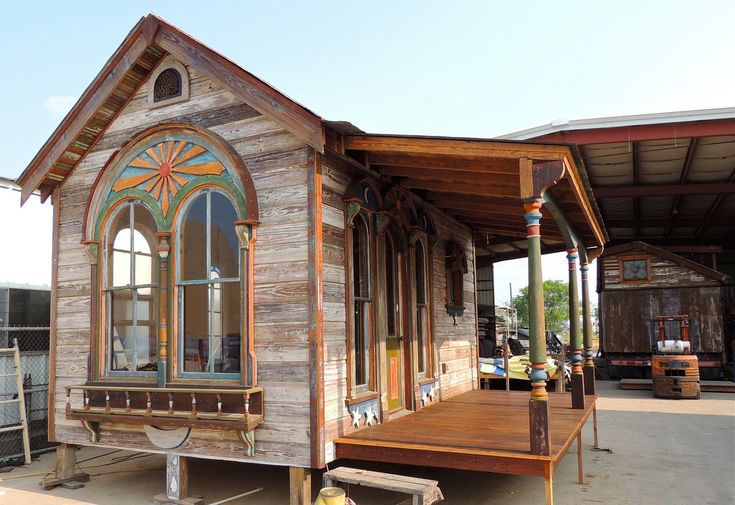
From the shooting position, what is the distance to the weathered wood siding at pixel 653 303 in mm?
17188

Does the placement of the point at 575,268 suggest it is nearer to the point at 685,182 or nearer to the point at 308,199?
the point at 308,199

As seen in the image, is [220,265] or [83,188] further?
[83,188]

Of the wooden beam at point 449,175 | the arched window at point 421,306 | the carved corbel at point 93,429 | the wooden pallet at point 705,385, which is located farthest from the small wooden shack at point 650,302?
the carved corbel at point 93,429

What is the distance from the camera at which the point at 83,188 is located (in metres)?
7.21

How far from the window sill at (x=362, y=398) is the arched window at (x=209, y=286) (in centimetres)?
113

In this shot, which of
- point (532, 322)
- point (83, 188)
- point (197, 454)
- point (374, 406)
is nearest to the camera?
point (532, 322)

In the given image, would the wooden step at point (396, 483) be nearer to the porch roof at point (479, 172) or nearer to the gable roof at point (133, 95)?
the porch roof at point (479, 172)

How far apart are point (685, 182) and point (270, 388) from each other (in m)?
12.5

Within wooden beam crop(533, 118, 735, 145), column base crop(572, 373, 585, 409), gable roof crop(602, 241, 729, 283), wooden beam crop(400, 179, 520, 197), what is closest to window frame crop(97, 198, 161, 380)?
wooden beam crop(400, 179, 520, 197)

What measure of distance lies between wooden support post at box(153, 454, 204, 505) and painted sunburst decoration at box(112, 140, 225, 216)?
251 cm

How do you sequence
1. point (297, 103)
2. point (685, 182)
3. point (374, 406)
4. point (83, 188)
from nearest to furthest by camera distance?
1. point (297, 103)
2. point (374, 406)
3. point (83, 188)
4. point (685, 182)

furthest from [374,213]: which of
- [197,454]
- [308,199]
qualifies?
[197,454]

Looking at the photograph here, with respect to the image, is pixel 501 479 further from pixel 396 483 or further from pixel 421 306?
pixel 396 483

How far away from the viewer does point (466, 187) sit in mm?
7223
